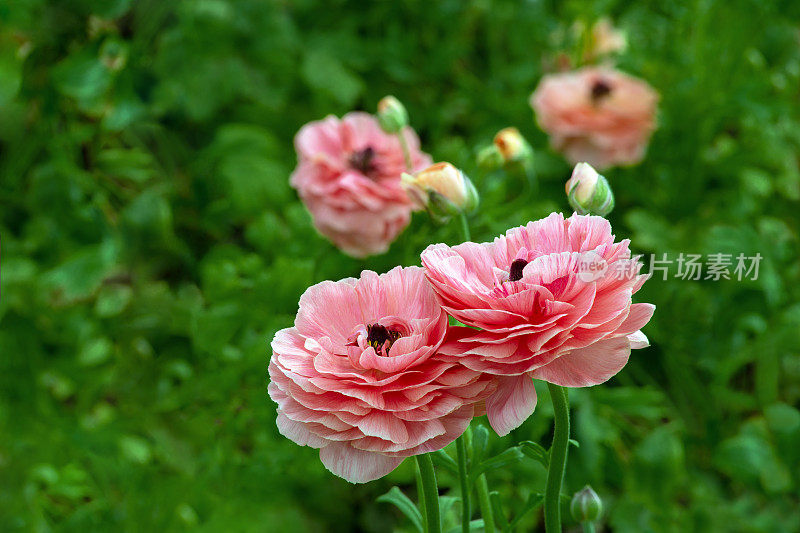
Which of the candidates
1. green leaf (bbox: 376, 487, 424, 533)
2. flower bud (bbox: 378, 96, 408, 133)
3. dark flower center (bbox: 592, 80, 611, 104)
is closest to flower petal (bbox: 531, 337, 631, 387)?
green leaf (bbox: 376, 487, 424, 533)

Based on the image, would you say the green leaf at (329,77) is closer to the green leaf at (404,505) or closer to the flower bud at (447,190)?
the flower bud at (447,190)

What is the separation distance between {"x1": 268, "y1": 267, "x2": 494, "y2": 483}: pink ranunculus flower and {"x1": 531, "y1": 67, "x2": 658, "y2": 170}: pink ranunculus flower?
1.09m

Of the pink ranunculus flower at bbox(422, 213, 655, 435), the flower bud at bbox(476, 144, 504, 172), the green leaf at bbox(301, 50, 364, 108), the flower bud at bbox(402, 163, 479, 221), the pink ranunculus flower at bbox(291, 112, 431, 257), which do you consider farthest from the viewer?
the green leaf at bbox(301, 50, 364, 108)

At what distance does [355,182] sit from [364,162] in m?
0.07

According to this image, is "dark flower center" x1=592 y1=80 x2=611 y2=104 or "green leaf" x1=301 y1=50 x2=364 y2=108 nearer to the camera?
"dark flower center" x1=592 y1=80 x2=611 y2=104

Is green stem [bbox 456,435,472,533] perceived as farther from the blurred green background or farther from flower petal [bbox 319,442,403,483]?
the blurred green background

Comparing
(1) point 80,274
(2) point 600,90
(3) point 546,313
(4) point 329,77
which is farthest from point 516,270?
(4) point 329,77

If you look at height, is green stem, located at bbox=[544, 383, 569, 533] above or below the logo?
below

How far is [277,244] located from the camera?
1.26 metres

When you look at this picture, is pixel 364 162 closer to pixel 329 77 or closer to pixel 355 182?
pixel 355 182

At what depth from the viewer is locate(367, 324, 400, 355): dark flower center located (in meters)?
0.50

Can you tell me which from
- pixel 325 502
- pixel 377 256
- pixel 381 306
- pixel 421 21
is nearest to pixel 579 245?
pixel 381 306

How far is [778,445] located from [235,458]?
0.78 m

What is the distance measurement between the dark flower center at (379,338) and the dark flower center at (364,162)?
2.07 ft
